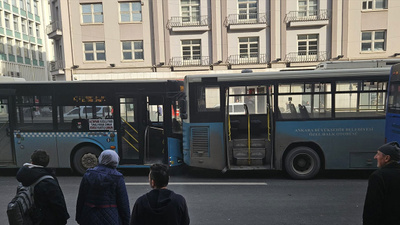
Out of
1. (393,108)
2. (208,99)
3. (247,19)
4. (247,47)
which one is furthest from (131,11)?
(393,108)

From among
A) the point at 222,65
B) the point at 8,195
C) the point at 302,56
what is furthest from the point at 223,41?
the point at 8,195

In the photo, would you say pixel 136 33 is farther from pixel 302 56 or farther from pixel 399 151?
pixel 399 151

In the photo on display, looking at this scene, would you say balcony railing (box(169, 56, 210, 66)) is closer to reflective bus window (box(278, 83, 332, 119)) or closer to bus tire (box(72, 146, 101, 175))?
bus tire (box(72, 146, 101, 175))

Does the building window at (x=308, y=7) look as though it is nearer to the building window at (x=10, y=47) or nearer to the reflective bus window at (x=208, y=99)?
the reflective bus window at (x=208, y=99)

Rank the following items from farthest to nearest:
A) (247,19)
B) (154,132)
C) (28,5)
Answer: (28,5)
(247,19)
(154,132)

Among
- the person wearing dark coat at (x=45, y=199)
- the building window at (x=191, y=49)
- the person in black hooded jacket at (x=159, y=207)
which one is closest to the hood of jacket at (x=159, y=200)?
the person in black hooded jacket at (x=159, y=207)

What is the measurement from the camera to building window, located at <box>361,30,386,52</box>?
23500 mm

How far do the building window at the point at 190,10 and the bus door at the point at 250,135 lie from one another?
18154 millimetres

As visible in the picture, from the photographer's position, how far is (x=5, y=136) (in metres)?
8.72

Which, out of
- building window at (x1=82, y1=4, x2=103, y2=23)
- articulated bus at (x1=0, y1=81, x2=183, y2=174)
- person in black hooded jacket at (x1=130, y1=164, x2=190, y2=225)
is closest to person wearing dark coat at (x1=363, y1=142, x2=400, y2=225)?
person in black hooded jacket at (x1=130, y1=164, x2=190, y2=225)

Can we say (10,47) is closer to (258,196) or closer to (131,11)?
(131,11)

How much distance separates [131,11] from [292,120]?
21031 millimetres

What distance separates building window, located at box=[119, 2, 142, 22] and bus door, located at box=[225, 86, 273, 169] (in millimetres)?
19485

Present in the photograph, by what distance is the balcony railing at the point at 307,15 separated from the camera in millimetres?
23578
